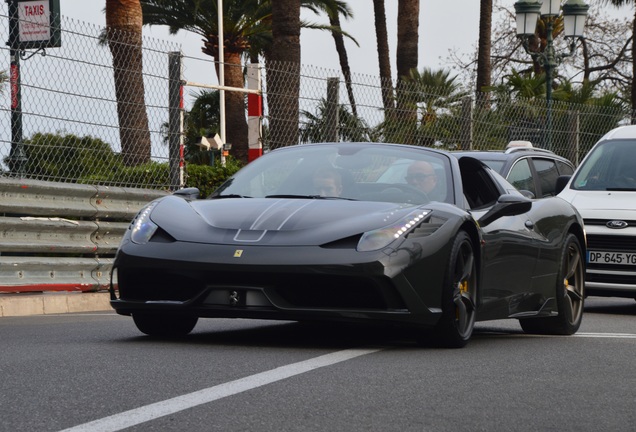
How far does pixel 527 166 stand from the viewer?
14.0 metres

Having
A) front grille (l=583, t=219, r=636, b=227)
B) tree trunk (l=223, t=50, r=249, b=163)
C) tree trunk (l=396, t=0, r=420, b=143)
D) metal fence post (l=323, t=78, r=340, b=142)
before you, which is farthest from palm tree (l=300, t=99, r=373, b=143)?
tree trunk (l=223, t=50, r=249, b=163)

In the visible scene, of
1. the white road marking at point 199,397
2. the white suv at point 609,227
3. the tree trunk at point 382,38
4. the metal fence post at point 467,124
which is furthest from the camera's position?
the tree trunk at point 382,38

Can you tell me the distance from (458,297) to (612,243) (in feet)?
17.6

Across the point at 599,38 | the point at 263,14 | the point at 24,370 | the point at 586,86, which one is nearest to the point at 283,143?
the point at 24,370

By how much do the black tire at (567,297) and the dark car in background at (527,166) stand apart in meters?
3.10

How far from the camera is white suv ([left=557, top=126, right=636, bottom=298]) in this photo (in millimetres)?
12656

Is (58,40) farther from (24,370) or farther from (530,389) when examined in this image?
(530,389)

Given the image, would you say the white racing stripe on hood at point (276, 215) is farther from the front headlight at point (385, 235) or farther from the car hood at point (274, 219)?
the front headlight at point (385, 235)

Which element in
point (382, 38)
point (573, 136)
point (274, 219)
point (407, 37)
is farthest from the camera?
point (382, 38)

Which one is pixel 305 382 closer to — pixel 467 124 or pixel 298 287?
pixel 298 287

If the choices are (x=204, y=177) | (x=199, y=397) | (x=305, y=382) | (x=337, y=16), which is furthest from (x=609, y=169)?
(x=337, y=16)

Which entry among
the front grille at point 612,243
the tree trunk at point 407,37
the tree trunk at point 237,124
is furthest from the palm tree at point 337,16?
the front grille at point 612,243

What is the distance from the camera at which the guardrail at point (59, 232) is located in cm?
1136

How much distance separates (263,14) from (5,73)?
3515cm
